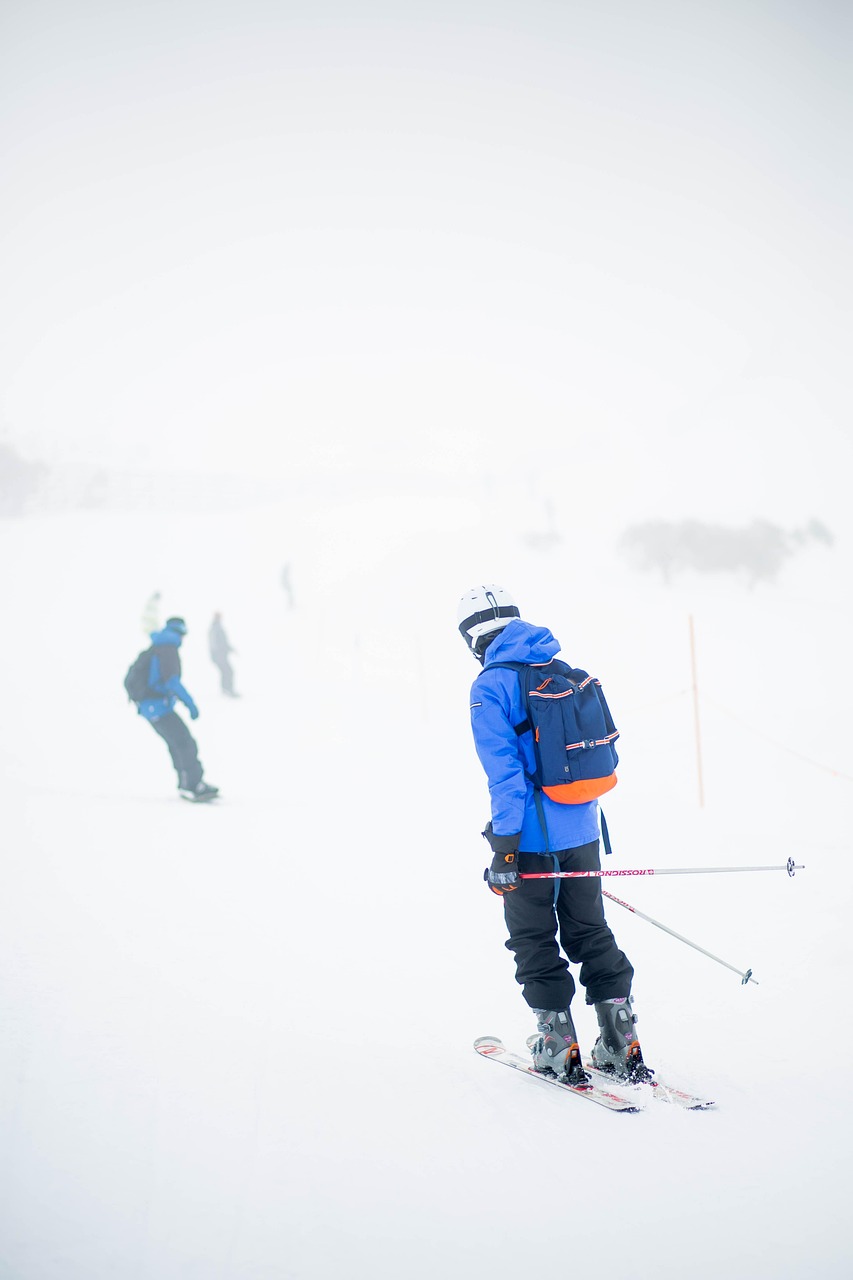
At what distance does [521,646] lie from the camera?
8.48ft

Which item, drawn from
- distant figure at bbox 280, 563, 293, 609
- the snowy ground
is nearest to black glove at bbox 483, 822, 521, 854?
the snowy ground

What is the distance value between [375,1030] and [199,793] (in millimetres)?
4514

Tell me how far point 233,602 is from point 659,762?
17.2 metres

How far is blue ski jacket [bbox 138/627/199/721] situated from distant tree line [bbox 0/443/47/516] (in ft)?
83.4

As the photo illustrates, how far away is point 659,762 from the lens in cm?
Answer: 930

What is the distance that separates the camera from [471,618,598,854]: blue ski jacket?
2.46m

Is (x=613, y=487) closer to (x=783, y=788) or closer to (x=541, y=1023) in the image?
(x=783, y=788)

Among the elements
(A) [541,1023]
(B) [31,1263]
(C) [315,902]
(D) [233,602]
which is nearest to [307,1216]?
(B) [31,1263]

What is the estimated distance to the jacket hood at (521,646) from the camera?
8.43 feet

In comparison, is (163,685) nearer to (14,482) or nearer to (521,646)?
(521,646)

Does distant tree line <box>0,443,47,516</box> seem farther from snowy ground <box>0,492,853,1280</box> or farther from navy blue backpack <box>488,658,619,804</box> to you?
navy blue backpack <box>488,658,619,804</box>

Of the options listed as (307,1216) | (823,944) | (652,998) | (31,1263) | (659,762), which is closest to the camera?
(31,1263)

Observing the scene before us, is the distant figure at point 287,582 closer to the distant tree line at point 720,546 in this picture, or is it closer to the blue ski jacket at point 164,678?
the distant tree line at point 720,546

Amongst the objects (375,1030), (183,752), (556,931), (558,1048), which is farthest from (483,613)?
(183,752)
